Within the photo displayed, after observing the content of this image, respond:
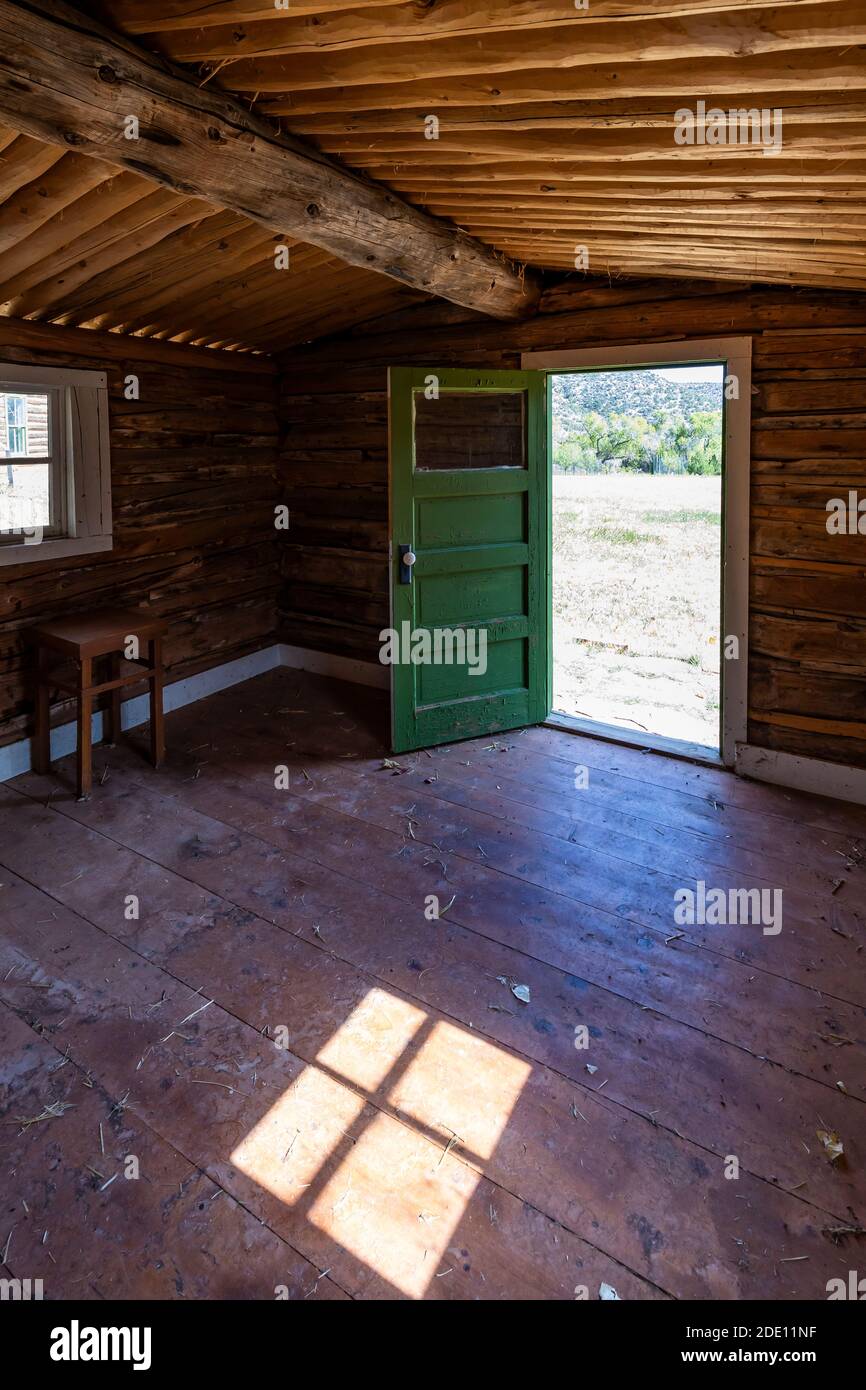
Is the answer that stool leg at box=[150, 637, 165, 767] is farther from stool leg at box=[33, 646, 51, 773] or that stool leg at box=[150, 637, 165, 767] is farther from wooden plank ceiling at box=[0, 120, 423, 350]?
wooden plank ceiling at box=[0, 120, 423, 350]

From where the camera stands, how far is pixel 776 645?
169 inches

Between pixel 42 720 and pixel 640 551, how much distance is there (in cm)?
651

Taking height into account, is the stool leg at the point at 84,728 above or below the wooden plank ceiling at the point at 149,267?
below

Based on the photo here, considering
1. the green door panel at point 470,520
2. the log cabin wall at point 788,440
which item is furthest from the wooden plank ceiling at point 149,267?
the green door panel at point 470,520

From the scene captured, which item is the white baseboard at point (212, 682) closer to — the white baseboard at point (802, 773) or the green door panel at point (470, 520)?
the green door panel at point (470, 520)

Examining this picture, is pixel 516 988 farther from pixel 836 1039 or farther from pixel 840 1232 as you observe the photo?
pixel 840 1232

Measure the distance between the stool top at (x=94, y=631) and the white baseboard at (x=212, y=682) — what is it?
25.8 inches

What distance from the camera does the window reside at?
441cm

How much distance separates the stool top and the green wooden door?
4.63 ft

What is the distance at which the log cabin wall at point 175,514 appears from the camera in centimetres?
450

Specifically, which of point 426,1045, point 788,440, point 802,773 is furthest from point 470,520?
point 426,1045

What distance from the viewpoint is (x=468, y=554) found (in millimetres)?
4754

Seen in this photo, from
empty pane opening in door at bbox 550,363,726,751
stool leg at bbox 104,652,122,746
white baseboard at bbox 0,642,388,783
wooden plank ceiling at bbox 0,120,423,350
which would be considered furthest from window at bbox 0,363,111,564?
empty pane opening in door at bbox 550,363,726,751
